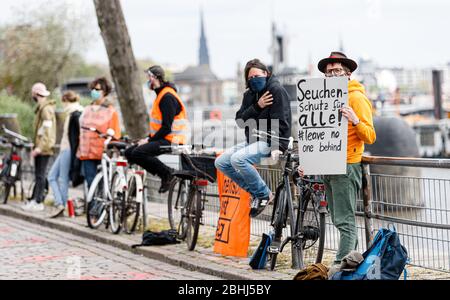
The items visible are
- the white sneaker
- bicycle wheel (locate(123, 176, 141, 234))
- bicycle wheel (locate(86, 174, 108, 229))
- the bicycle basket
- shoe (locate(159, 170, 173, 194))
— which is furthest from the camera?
the white sneaker

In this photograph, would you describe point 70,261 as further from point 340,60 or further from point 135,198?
point 340,60

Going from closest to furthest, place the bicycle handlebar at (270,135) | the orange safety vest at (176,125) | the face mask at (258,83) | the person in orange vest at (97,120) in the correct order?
the bicycle handlebar at (270,135)
the face mask at (258,83)
the orange safety vest at (176,125)
the person in orange vest at (97,120)

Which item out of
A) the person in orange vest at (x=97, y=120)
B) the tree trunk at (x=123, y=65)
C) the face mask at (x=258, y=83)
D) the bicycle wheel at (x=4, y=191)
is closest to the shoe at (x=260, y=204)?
the face mask at (x=258, y=83)

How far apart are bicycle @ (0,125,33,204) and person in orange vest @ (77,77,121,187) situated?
11.9 feet

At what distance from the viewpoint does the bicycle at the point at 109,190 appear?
14.4 meters

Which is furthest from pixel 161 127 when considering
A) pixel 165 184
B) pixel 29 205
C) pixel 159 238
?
pixel 29 205

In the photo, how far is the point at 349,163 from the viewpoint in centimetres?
1005

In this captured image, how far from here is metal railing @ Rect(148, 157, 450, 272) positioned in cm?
952

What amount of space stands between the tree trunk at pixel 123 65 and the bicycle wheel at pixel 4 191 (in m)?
2.51

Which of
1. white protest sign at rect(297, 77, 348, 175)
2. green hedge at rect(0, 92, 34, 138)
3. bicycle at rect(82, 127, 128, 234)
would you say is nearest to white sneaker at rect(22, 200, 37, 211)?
bicycle at rect(82, 127, 128, 234)

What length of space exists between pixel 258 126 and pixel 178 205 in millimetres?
2370

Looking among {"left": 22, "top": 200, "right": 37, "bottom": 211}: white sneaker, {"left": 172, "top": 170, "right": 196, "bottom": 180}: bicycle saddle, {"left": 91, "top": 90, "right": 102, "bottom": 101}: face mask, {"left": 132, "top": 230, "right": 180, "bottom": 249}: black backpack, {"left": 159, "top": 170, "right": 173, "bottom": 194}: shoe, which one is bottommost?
{"left": 132, "top": 230, "right": 180, "bottom": 249}: black backpack

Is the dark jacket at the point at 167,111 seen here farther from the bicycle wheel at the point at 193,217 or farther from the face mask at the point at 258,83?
the face mask at the point at 258,83

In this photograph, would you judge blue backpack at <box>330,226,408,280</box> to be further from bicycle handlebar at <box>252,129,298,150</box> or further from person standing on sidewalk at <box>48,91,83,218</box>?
person standing on sidewalk at <box>48,91,83,218</box>
